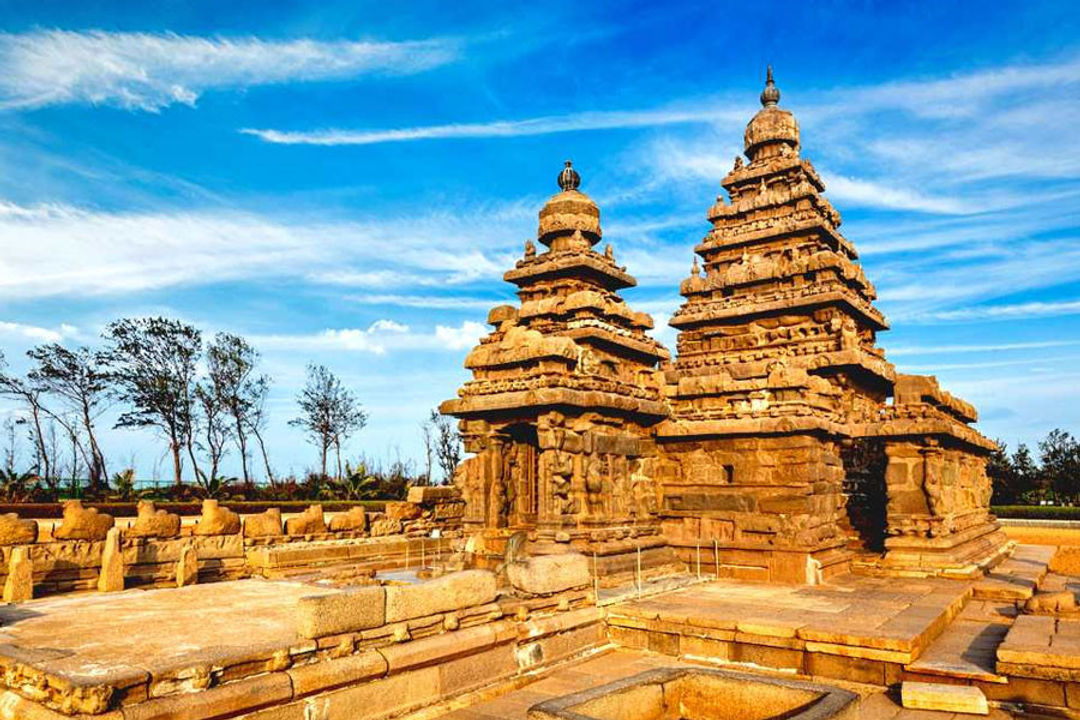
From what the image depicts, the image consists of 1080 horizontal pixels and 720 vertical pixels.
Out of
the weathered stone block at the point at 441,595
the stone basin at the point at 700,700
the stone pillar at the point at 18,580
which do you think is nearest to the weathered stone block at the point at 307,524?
the stone pillar at the point at 18,580

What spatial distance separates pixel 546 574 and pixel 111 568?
7.62 metres

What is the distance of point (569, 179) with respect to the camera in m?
18.7

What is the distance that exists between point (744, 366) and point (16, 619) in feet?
40.0

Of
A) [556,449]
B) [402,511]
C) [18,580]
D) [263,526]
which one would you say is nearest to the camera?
[18,580]

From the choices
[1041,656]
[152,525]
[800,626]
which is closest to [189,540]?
[152,525]

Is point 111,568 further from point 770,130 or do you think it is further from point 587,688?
point 770,130

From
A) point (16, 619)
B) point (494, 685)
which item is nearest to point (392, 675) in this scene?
point (494, 685)

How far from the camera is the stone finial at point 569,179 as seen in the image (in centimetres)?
1862

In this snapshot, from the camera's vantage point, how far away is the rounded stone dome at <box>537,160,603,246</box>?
18.0m

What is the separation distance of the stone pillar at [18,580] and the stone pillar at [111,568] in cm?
115

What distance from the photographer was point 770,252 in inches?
813

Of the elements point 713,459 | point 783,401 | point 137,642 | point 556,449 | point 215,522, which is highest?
point 783,401

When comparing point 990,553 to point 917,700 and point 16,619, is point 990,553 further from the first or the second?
point 16,619

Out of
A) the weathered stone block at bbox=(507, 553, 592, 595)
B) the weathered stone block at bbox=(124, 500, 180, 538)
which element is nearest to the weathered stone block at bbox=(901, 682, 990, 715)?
the weathered stone block at bbox=(507, 553, 592, 595)
